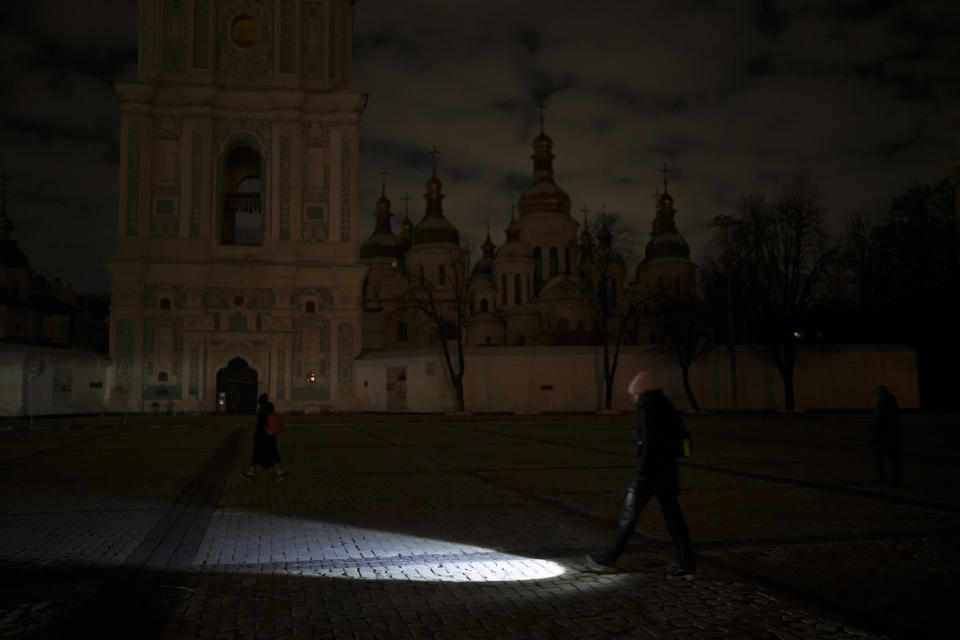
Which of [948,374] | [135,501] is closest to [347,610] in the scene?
[135,501]

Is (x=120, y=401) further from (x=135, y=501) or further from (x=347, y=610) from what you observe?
(x=347, y=610)

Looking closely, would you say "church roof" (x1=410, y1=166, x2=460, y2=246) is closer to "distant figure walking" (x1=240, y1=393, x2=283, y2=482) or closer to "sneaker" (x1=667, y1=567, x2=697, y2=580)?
"distant figure walking" (x1=240, y1=393, x2=283, y2=482)

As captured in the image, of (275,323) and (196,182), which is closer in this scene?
(275,323)

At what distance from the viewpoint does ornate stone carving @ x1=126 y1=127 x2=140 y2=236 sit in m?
43.1

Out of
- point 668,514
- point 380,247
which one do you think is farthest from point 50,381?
point 380,247

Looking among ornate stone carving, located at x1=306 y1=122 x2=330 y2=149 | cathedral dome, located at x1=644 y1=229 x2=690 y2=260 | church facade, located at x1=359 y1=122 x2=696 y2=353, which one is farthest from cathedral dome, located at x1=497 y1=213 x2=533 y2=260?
ornate stone carving, located at x1=306 y1=122 x2=330 y2=149

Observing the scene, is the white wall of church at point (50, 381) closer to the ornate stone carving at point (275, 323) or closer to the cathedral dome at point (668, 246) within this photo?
the ornate stone carving at point (275, 323)

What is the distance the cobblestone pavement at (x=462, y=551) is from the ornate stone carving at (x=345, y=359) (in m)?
28.3

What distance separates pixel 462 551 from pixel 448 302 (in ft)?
191

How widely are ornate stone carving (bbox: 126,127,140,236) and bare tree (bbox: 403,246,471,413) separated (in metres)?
14.9

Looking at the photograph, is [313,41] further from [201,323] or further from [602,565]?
[602,565]

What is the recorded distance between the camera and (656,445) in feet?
21.9

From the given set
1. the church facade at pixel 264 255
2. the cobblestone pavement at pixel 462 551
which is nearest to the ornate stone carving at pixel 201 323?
the church facade at pixel 264 255

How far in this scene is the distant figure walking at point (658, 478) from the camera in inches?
259
